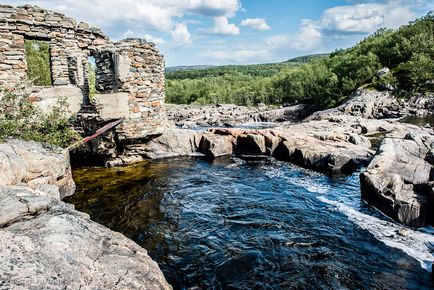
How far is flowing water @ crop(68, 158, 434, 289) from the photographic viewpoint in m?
7.36

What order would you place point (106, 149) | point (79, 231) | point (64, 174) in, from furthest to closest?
point (106, 149) < point (64, 174) < point (79, 231)

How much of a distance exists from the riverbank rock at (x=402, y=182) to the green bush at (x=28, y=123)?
12177mm

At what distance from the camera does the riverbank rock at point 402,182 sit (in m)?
9.99

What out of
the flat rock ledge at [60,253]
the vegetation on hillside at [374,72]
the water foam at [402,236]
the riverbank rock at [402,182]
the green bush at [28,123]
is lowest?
the water foam at [402,236]

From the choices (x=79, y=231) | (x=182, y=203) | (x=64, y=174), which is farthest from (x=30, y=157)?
(x=79, y=231)

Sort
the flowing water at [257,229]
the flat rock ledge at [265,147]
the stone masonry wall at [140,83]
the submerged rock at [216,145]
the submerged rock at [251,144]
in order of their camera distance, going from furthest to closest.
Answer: the submerged rock at [251,144] → the submerged rock at [216,145] → the flat rock ledge at [265,147] → the stone masonry wall at [140,83] → the flowing water at [257,229]

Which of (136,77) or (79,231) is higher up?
(136,77)

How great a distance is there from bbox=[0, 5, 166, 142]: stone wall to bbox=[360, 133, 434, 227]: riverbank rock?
442 inches

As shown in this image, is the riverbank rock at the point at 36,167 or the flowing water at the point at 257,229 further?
the riverbank rock at the point at 36,167

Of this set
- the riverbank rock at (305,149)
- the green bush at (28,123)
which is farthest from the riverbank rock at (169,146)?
the green bush at (28,123)

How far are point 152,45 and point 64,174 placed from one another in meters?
8.69

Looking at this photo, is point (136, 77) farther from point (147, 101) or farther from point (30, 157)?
point (30, 157)

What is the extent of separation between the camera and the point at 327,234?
9.45 m

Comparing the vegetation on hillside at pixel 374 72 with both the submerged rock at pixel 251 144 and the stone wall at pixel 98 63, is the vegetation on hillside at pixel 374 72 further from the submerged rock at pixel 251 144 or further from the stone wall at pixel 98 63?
the stone wall at pixel 98 63
